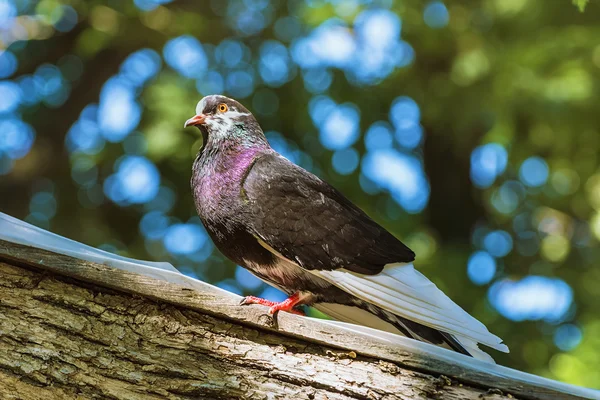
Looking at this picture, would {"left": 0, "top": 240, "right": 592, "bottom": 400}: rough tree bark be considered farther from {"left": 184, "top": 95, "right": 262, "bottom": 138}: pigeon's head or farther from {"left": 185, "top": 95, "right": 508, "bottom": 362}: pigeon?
{"left": 184, "top": 95, "right": 262, "bottom": 138}: pigeon's head

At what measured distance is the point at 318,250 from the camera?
3.00m

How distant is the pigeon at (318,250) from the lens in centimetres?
292

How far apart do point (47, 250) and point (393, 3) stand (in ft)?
16.6

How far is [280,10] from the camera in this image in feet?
26.6

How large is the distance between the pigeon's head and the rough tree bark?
3.54ft

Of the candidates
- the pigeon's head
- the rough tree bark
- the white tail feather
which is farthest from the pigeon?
the rough tree bark

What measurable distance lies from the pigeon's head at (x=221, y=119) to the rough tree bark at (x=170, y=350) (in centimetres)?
108

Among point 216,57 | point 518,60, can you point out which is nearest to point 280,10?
point 216,57

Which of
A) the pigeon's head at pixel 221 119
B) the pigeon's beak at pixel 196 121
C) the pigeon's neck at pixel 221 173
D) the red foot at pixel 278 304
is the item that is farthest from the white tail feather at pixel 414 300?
the pigeon's beak at pixel 196 121

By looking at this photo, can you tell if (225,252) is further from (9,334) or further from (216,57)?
(216,57)

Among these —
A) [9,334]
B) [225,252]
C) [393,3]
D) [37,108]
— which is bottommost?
[9,334]

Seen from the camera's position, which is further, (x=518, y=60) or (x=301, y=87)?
(x=301, y=87)

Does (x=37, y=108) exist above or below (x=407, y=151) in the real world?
below

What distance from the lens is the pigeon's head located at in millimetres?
3395
